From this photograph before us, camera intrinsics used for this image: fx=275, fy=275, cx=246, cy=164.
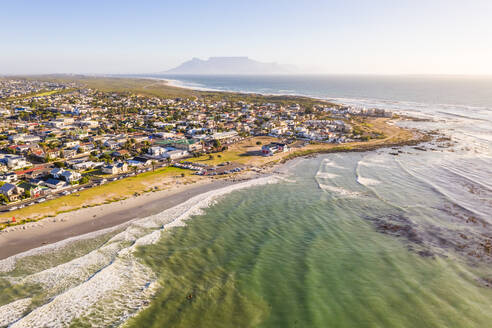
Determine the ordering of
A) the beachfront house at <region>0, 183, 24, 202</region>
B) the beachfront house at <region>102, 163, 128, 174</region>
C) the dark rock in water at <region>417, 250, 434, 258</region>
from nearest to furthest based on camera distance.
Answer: the dark rock in water at <region>417, 250, 434, 258</region> → the beachfront house at <region>0, 183, 24, 202</region> → the beachfront house at <region>102, 163, 128, 174</region>

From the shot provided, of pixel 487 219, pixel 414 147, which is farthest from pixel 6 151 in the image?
pixel 414 147

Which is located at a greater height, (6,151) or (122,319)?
(6,151)

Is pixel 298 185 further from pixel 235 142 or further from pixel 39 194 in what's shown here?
pixel 39 194

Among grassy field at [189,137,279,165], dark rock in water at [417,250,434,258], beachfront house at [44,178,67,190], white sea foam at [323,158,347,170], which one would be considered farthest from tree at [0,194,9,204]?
white sea foam at [323,158,347,170]

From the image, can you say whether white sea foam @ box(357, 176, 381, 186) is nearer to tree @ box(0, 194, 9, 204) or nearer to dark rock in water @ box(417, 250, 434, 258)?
dark rock in water @ box(417, 250, 434, 258)

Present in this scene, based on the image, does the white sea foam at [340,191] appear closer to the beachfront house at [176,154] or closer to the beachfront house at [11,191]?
the beachfront house at [176,154]

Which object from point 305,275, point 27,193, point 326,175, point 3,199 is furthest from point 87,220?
point 326,175

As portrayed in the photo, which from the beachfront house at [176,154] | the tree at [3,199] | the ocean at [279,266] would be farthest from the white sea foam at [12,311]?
the beachfront house at [176,154]

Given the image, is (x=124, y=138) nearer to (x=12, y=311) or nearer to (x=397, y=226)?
(x=12, y=311)
